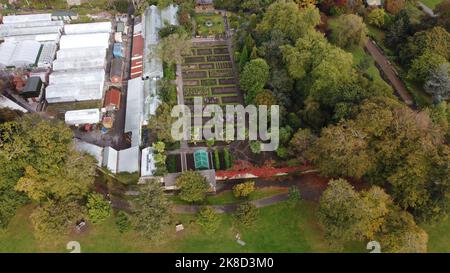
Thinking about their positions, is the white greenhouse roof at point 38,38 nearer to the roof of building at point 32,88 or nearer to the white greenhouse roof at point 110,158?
the roof of building at point 32,88

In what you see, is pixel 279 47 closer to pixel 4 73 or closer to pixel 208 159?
pixel 208 159

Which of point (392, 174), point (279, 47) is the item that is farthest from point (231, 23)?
point (392, 174)

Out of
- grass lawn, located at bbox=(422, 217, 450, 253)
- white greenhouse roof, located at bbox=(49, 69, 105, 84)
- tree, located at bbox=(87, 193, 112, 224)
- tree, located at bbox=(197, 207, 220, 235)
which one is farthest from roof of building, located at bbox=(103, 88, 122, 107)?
grass lawn, located at bbox=(422, 217, 450, 253)

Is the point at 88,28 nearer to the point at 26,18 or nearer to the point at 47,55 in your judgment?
the point at 47,55

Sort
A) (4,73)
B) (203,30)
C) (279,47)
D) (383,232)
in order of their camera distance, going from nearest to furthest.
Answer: (383,232) → (279,47) → (4,73) → (203,30)

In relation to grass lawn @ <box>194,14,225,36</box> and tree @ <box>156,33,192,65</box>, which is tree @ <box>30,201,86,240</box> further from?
grass lawn @ <box>194,14,225,36</box>

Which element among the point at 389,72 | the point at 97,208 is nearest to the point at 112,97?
the point at 97,208
